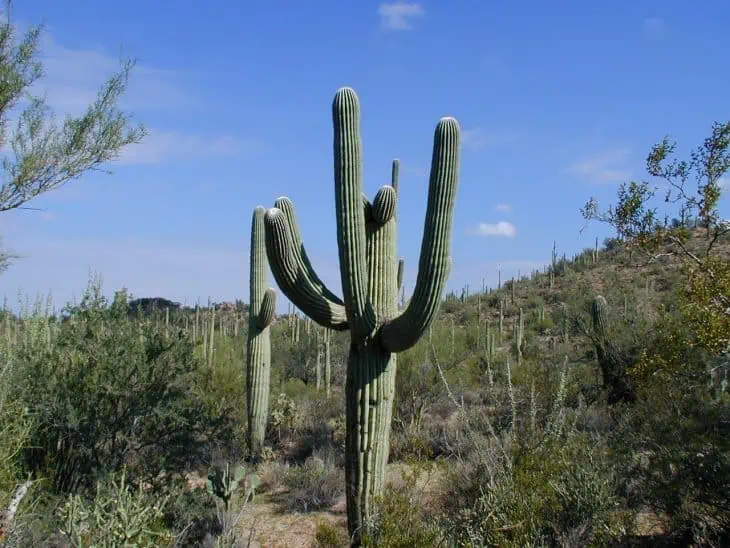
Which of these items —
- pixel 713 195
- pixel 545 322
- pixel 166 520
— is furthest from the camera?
pixel 545 322

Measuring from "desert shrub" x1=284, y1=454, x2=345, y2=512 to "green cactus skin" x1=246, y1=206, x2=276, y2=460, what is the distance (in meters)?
1.13

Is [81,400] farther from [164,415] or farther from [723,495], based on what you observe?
[723,495]

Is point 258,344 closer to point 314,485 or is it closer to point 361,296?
point 314,485

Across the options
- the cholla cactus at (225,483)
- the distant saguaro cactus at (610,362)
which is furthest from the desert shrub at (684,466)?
the distant saguaro cactus at (610,362)

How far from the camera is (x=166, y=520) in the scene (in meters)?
7.76

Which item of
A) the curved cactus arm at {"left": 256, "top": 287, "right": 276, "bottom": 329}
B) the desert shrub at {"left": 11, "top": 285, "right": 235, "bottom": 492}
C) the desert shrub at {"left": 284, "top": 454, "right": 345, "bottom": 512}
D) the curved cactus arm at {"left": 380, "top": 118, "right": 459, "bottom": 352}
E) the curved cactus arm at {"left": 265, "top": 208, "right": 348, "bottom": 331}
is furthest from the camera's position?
the curved cactus arm at {"left": 256, "top": 287, "right": 276, "bottom": 329}

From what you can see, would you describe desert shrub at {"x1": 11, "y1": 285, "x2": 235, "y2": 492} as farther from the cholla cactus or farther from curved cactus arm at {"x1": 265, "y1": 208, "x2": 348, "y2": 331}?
curved cactus arm at {"x1": 265, "y1": 208, "x2": 348, "y2": 331}

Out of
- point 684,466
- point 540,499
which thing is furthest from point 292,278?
point 684,466

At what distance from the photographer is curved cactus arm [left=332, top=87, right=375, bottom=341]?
6680 millimetres

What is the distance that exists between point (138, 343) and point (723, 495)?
21.4ft

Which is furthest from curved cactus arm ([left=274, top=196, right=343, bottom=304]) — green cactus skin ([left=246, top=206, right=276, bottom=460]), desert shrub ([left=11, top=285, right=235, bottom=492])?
green cactus skin ([left=246, top=206, right=276, bottom=460])

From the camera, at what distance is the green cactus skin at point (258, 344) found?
11.8 metres

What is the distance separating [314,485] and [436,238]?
16.9 feet

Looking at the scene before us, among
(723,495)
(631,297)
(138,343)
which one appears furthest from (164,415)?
(631,297)
